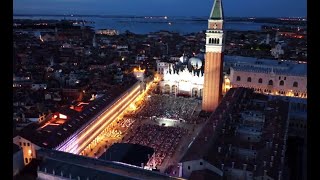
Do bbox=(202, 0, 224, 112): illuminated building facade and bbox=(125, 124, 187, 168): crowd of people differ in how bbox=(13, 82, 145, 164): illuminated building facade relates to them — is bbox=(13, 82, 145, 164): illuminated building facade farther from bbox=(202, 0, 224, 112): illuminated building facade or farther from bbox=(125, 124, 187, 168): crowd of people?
bbox=(202, 0, 224, 112): illuminated building facade

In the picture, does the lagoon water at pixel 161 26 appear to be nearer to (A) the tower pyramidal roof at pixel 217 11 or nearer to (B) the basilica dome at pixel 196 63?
(B) the basilica dome at pixel 196 63

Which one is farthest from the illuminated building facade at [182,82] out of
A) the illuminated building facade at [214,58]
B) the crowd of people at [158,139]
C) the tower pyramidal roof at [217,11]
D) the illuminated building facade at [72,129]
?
the crowd of people at [158,139]

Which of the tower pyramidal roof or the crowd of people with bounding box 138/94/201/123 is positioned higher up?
the tower pyramidal roof

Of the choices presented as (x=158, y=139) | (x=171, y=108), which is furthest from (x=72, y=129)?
(x=171, y=108)

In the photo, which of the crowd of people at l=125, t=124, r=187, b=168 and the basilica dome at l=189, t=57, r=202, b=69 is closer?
the crowd of people at l=125, t=124, r=187, b=168

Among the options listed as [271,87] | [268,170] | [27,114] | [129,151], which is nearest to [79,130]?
[129,151]

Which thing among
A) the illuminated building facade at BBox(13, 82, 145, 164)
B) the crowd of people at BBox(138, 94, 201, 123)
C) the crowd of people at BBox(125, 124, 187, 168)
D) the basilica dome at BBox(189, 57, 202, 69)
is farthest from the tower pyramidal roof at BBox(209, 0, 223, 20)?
the illuminated building facade at BBox(13, 82, 145, 164)

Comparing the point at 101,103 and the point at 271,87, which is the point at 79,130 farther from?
the point at 271,87
